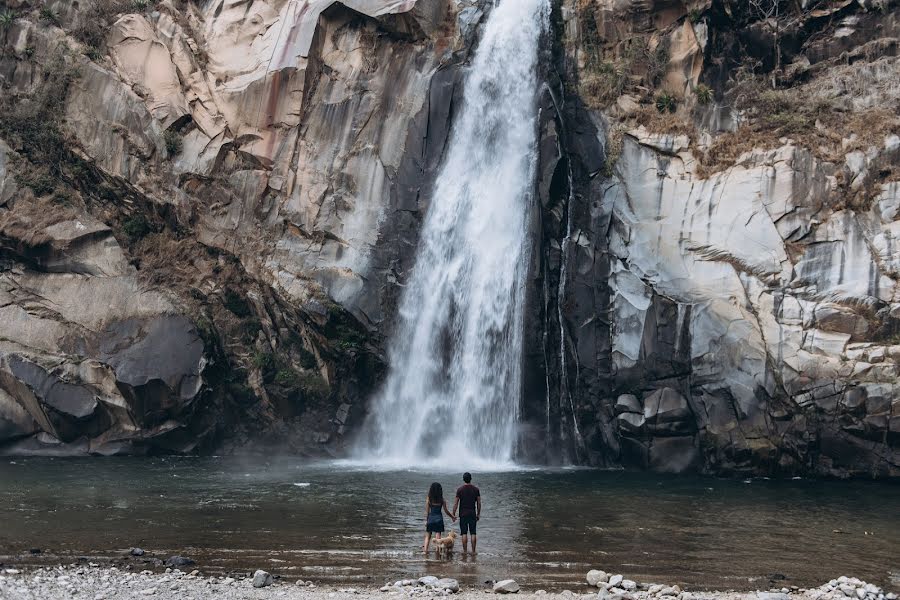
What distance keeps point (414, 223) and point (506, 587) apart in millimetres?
19474

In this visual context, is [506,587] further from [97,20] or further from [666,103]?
[97,20]

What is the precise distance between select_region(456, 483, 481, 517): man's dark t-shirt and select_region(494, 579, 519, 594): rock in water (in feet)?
8.20

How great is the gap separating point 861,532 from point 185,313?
73.1 feet

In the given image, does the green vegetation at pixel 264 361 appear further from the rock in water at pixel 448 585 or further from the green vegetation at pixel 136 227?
the rock in water at pixel 448 585

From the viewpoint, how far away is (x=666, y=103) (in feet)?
102

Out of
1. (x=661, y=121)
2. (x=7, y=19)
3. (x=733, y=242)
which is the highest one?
(x=7, y=19)

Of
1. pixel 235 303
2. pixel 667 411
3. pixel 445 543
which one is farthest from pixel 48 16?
pixel 445 543

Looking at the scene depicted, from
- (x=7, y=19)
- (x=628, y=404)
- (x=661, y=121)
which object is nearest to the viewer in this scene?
(x=628, y=404)

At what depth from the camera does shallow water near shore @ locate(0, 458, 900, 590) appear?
14547mm

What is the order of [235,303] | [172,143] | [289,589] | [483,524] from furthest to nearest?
[172,143], [235,303], [483,524], [289,589]

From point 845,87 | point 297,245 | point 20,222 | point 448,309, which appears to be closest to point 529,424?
point 448,309

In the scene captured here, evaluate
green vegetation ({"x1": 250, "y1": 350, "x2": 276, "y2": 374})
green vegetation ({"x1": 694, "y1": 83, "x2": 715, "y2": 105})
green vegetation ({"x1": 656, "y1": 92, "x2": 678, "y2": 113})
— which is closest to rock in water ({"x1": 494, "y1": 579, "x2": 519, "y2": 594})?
green vegetation ({"x1": 250, "y1": 350, "x2": 276, "y2": 374})

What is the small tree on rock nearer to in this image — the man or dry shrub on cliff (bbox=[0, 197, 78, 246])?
the man

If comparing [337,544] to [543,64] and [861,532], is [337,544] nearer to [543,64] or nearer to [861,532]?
[861,532]
